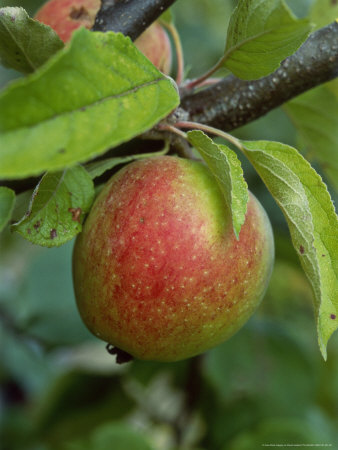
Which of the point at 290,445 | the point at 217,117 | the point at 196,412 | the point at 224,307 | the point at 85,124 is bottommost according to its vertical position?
the point at 196,412

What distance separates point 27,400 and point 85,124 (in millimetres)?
2376

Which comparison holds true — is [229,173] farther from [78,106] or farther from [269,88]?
[269,88]

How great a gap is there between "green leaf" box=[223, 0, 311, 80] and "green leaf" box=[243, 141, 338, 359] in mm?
102

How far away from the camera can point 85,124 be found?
455mm

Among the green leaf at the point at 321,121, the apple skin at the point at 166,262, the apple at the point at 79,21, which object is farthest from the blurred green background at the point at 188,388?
the apple at the point at 79,21

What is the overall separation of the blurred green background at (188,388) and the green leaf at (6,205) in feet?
2.83

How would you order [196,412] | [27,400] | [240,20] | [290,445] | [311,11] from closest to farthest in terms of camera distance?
[240,20] → [311,11] → [290,445] → [196,412] → [27,400]

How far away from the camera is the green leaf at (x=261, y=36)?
0.54 meters

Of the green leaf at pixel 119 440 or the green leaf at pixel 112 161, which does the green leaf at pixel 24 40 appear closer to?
the green leaf at pixel 112 161

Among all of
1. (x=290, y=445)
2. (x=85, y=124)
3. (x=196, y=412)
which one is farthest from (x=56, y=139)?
(x=196, y=412)

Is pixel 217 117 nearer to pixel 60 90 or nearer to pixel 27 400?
pixel 60 90

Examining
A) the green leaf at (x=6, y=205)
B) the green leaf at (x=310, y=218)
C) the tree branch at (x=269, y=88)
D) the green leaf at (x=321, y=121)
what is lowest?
the green leaf at (x=321, y=121)

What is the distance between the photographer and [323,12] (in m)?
1.04

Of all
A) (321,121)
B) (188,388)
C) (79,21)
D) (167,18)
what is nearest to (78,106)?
(79,21)
